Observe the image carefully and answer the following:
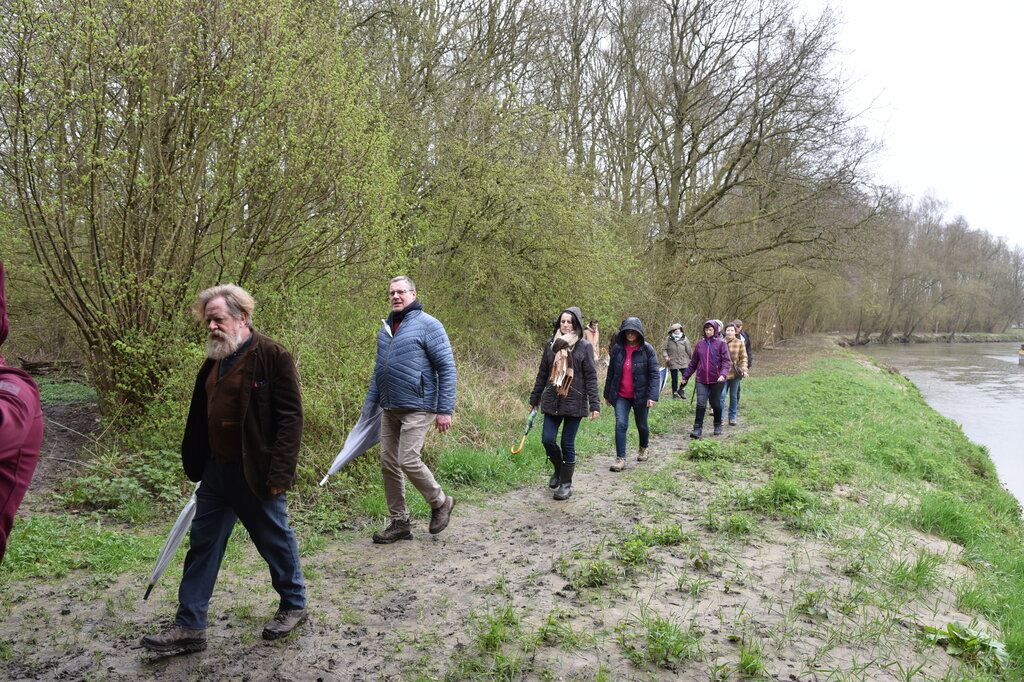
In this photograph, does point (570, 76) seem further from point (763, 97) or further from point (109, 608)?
point (109, 608)

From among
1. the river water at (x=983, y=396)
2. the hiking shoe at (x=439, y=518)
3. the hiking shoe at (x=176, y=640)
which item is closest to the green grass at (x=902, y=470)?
the river water at (x=983, y=396)

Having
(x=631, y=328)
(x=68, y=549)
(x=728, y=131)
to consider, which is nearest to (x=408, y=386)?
(x=68, y=549)

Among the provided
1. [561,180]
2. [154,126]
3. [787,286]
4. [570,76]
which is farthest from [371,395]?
[787,286]

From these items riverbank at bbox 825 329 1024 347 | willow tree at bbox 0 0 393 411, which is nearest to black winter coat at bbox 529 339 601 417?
willow tree at bbox 0 0 393 411

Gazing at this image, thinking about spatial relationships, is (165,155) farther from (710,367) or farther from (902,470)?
(902,470)

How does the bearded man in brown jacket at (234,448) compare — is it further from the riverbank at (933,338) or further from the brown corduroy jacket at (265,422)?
the riverbank at (933,338)

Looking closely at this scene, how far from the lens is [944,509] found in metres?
6.42

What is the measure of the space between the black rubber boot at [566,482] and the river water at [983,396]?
9.22m

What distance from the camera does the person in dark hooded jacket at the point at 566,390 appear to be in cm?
646

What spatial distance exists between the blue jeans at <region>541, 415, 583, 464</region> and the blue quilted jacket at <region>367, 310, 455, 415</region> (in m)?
1.80

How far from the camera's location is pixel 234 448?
3.40 metres

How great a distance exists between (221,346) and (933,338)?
7150cm

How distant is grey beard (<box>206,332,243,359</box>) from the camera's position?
3355mm

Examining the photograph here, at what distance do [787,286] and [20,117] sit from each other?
26.0m
